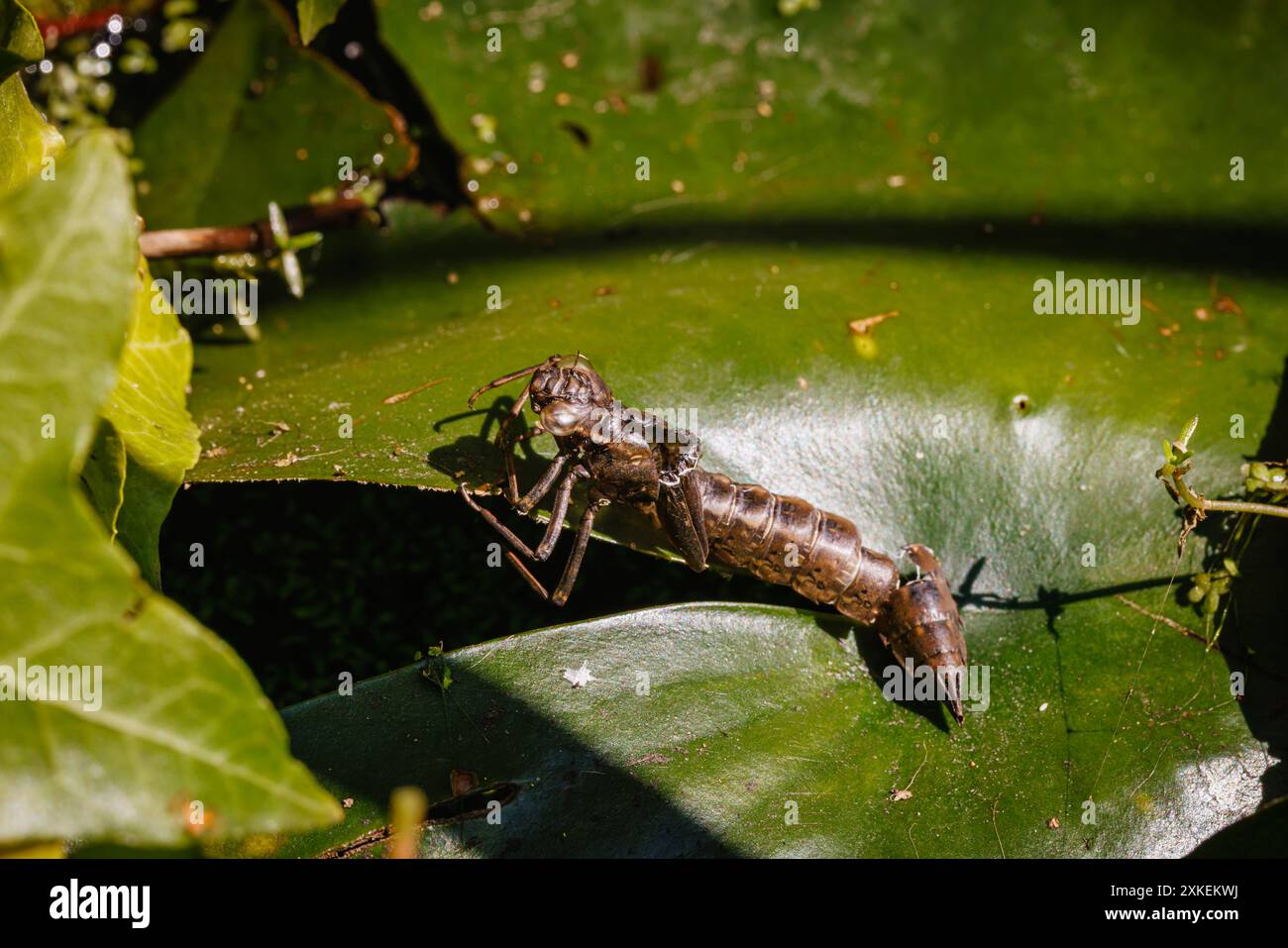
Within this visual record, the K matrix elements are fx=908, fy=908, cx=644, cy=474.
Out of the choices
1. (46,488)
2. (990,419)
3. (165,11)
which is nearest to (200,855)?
(46,488)

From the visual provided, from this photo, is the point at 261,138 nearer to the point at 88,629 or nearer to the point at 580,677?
the point at 580,677

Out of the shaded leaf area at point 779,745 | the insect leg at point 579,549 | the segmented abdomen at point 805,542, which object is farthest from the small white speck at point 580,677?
the segmented abdomen at point 805,542

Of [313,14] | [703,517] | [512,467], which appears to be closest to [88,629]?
[512,467]

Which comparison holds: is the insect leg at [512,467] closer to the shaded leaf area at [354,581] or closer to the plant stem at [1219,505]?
the shaded leaf area at [354,581]

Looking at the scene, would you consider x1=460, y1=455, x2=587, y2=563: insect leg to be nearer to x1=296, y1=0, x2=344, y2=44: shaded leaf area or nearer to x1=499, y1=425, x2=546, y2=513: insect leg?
x1=499, y1=425, x2=546, y2=513: insect leg

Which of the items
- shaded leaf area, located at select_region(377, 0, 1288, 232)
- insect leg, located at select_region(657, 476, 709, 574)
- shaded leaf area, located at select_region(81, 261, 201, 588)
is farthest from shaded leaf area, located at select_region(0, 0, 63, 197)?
insect leg, located at select_region(657, 476, 709, 574)
